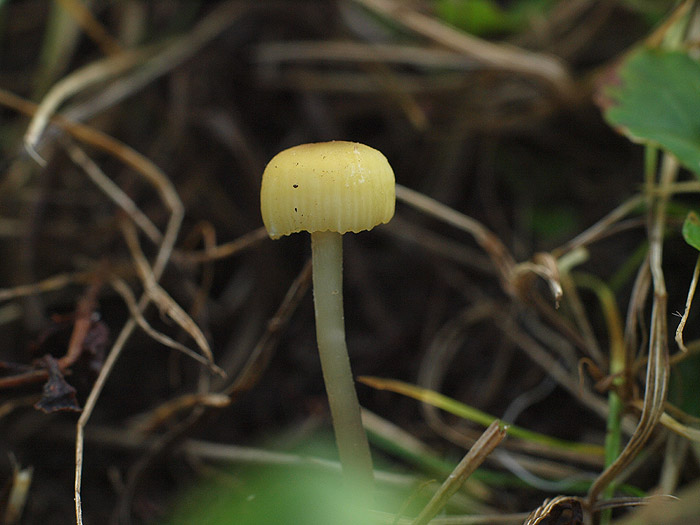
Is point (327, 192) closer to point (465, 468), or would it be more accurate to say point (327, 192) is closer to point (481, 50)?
point (465, 468)

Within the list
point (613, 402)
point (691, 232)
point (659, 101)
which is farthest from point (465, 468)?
point (659, 101)

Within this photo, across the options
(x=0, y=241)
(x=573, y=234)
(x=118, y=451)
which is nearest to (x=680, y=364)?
(x=573, y=234)

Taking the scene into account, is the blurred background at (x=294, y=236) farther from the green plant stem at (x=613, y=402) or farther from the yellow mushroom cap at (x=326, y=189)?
the yellow mushroom cap at (x=326, y=189)

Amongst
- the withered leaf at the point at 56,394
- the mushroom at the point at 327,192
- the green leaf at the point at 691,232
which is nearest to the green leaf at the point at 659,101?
the green leaf at the point at 691,232

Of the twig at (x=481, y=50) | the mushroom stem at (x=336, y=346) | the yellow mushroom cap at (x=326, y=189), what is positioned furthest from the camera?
the twig at (x=481, y=50)

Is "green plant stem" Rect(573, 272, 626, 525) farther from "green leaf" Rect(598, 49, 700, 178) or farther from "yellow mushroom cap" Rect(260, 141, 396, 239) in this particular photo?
"yellow mushroom cap" Rect(260, 141, 396, 239)

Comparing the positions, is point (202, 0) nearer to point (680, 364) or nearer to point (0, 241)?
point (0, 241)
